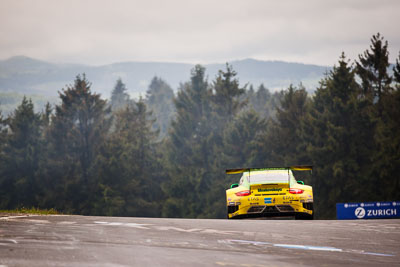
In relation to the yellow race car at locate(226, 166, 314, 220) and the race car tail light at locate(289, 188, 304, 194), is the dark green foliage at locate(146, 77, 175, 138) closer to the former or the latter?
the yellow race car at locate(226, 166, 314, 220)

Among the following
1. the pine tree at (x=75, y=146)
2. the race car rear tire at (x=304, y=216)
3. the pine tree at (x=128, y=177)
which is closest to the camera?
the race car rear tire at (x=304, y=216)

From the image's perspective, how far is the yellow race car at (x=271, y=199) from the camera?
1423 centimetres

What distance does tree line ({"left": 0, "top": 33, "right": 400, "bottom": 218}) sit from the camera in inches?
2191

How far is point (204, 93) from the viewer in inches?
3268

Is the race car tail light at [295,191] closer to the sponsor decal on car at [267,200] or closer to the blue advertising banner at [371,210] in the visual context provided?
the sponsor decal on car at [267,200]

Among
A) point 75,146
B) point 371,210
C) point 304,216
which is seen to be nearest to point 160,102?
point 75,146

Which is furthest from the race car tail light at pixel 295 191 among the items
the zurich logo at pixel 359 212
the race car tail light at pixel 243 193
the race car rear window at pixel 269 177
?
the zurich logo at pixel 359 212

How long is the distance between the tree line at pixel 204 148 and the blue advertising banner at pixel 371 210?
1421 inches

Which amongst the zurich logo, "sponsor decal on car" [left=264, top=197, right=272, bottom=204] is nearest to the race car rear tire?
"sponsor decal on car" [left=264, top=197, right=272, bottom=204]

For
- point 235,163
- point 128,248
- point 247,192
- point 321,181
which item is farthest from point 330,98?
point 128,248

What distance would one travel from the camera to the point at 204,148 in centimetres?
7438

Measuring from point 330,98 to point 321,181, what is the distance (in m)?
8.14

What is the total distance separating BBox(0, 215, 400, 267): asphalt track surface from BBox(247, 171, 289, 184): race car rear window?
2.33m

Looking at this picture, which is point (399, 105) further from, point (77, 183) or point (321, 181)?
point (77, 183)
